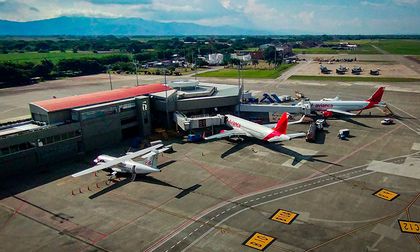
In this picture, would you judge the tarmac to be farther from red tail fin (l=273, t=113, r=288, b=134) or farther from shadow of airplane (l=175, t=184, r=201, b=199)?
red tail fin (l=273, t=113, r=288, b=134)

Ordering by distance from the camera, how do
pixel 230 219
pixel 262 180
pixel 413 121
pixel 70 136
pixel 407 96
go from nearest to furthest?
1. pixel 230 219
2. pixel 262 180
3. pixel 70 136
4. pixel 413 121
5. pixel 407 96

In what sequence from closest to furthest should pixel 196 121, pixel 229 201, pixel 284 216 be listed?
pixel 284 216 → pixel 229 201 → pixel 196 121

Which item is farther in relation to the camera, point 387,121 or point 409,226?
point 387,121

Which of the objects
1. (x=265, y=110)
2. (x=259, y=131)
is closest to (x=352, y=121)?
(x=265, y=110)

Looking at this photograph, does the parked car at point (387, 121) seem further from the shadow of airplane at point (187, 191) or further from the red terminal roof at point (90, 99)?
the shadow of airplane at point (187, 191)

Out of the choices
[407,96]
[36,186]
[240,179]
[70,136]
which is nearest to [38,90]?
[70,136]

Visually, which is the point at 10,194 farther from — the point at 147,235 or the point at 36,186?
the point at 147,235

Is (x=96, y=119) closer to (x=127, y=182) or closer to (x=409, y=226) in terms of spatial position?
(x=127, y=182)
